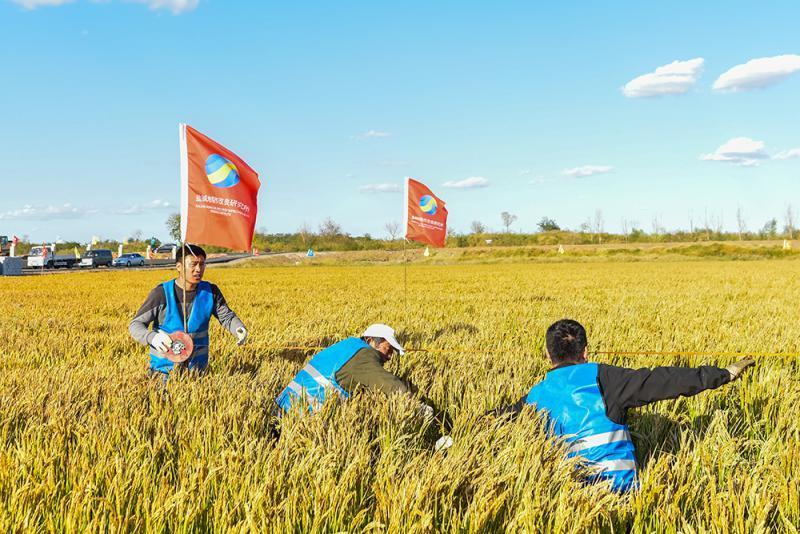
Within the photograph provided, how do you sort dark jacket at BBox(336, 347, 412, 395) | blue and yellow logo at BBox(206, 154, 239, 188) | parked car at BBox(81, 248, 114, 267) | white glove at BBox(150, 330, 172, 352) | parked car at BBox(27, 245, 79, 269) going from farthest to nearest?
parked car at BBox(81, 248, 114, 267), parked car at BBox(27, 245, 79, 269), blue and yellow logo at BBox(206, 154, 239, 188), white glove at BBox(150, 330, 172, 352), dark jacket at BBox(336, 347, 412, 395)

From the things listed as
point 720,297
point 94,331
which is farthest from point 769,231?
point 94,331

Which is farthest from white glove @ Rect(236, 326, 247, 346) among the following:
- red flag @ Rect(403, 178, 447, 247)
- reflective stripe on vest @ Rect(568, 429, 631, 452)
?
red flag @ Rect(403, 178, 447, 247)

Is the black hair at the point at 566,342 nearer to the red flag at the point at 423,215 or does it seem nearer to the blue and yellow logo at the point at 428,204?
the red flag at the point at 423,215

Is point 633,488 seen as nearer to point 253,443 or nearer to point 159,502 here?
point 253,443

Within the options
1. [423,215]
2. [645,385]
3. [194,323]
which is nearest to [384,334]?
[645,385]

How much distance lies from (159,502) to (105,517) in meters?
0.21

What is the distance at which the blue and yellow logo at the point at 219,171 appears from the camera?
582 centimetres

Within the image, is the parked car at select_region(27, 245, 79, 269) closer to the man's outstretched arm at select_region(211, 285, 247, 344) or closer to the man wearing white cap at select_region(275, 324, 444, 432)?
the man's outstretched arm at select_region(211, 285, 247, 344)

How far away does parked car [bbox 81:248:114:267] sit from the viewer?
49.1m

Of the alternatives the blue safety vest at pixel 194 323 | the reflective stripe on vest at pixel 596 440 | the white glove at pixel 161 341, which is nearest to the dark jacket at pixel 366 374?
the reflective stripe on vest at pixel 596 440

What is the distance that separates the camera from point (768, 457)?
3457mm

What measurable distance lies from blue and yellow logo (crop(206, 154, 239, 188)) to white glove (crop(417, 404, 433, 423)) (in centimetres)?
323

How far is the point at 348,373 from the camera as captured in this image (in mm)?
3920

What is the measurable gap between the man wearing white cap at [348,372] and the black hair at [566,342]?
3.07 ft
